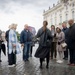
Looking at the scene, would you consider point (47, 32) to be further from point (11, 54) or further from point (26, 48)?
point (26, 48)

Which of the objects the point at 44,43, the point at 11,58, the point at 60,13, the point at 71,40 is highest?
the point at 60,13

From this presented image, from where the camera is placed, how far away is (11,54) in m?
12.5

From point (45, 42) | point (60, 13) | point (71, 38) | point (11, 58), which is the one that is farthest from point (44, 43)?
point (60, 13)

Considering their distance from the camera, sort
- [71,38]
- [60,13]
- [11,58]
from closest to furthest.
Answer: [11,58] → [71,38] → [60,13]

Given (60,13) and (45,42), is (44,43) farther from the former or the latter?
(60,13)

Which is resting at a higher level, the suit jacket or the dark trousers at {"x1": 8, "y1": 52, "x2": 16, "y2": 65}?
the suit jacket

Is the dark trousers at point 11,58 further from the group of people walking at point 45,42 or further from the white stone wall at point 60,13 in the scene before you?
the white stone wall at point 60,13

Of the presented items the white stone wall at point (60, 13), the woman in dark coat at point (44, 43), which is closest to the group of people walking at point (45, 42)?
the woman in dark coat at point (44, 43)

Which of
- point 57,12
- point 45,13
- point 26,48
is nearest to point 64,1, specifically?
point 57,12

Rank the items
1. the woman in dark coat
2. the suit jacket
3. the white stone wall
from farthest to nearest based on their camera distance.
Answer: the white stone wall < the suit jacket < the woman in dark coat

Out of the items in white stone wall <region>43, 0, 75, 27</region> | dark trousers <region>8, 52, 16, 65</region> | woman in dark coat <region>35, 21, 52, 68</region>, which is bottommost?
dark trousers <region>8, 52, 16, 65</region>

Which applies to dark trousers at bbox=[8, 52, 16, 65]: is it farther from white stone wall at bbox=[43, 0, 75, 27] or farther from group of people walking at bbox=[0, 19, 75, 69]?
white stone wall at bbox=[43, 0, 75, 27]

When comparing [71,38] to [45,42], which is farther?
[71,38]

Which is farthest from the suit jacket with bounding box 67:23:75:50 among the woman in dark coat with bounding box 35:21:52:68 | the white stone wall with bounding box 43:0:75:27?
the white stone wall with bounding box 43:0:75:27
